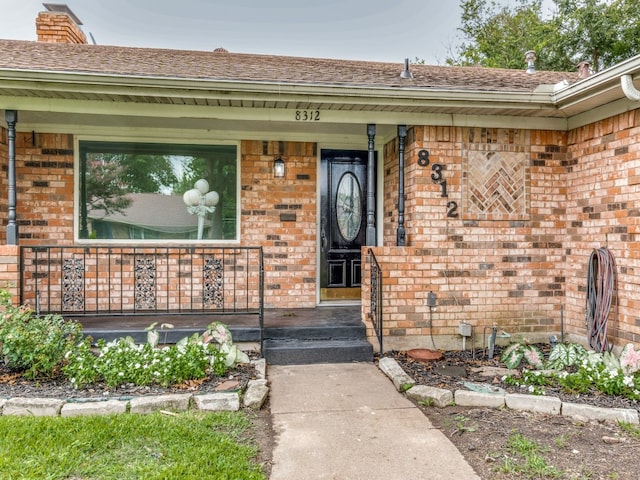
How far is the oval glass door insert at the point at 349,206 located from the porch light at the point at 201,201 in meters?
1.72

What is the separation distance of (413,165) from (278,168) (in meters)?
1.80

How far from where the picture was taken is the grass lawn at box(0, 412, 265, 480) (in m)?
2.36

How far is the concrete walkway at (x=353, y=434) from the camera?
2.50m

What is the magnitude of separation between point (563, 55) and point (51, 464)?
56.8ft

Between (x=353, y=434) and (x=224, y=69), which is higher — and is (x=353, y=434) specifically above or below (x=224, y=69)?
below

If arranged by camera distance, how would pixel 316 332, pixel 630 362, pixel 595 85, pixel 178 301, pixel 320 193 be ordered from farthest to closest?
pixel 320 193 < pixel 178 301 < pixel 316 332 < pixel 595 85 < pixel 630 362

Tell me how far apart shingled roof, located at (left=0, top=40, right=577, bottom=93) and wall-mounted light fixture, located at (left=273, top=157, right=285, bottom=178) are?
1.14m

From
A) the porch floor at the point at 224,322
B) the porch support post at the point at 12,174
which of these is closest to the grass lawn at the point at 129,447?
the porch floor at the point at 224,322

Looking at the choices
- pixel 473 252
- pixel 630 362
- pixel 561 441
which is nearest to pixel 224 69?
pixel 473 252

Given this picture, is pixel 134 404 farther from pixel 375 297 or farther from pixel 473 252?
pixel 473 252

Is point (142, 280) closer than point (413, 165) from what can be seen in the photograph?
No

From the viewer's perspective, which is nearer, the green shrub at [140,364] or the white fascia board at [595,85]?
the green shrub at [140,364]

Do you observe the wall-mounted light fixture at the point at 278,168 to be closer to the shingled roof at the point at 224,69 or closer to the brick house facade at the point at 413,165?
the brick house facade at the point at 413,165

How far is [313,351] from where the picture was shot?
4484 millimetres
